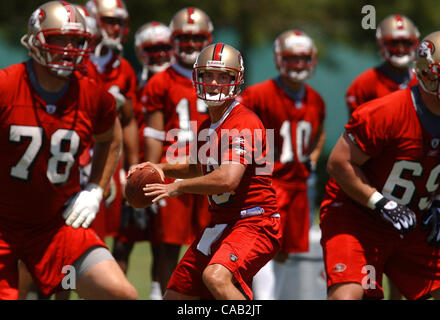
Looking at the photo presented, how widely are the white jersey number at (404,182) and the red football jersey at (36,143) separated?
1.66m

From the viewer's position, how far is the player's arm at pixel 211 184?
4.07 metres

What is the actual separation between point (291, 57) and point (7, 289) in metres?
3.29

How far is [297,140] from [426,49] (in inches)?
86.3

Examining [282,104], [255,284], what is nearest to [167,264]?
[255,284]

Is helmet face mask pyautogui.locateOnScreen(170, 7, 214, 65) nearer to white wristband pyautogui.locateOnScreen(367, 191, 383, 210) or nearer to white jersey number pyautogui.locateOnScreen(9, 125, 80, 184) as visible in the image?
white jersey number pyautogui.locateOnScreen(9, 125, 80, 184)

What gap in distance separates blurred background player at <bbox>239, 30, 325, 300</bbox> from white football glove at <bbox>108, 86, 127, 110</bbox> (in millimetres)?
926

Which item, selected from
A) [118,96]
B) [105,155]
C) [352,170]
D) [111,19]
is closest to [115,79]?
[118,96]

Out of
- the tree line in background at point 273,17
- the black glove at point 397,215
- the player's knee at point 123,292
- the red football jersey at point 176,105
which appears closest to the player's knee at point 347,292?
the black glove at point 397,215

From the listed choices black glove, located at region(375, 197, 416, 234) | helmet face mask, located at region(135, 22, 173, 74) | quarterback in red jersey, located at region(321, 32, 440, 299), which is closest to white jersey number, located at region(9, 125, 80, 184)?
quarterback in red jersey, located at region(321, 32, 440, 299)

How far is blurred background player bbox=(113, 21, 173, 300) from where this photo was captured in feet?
21.1

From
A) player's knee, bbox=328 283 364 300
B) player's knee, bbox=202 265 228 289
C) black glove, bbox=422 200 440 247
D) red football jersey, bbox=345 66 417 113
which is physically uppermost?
red football jersey, bbox=345 66 417 113

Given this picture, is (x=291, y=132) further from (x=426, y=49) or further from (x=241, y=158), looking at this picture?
(x=241, y=158)

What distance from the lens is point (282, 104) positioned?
6.41 m
